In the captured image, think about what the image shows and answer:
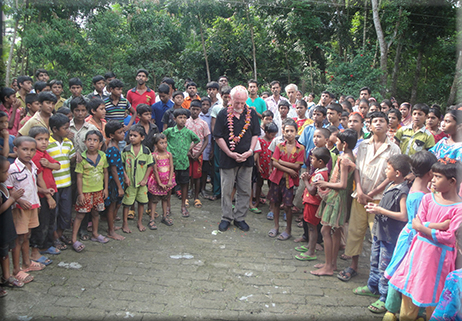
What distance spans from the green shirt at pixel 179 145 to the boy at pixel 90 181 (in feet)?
4.42

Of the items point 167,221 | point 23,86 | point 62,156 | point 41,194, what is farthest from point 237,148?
point 23,86

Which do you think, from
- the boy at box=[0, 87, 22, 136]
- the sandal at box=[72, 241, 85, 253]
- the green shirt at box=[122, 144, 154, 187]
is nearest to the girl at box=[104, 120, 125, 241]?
the green shirt at box=[122, 144, 154, 187]

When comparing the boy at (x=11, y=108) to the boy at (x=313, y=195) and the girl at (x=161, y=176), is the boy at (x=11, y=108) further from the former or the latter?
the boy at (x=313, y=195)

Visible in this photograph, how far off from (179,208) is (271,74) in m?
12.7

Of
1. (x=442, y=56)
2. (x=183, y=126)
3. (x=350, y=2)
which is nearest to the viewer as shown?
(x=183, y=126)

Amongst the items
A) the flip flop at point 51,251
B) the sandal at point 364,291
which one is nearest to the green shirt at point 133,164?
the flip flop at point 51,251

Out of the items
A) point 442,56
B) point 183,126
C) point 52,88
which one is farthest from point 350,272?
point 442,56

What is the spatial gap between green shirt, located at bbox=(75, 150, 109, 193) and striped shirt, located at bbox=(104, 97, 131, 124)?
1.47 meters

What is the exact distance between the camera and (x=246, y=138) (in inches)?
205

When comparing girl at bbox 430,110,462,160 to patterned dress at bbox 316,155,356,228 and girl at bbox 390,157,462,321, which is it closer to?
patterned dress at bbox 316,155,356,228

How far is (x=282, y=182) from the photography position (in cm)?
504

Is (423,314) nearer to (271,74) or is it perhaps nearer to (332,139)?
(332,139)

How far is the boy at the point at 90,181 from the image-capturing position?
434 centimetres

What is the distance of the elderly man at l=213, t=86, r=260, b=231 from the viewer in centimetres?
512
